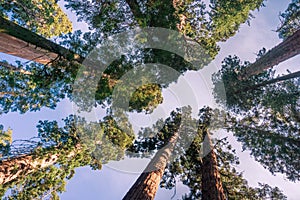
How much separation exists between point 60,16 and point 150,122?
35.2 feet

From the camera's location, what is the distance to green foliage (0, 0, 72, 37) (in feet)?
39.0

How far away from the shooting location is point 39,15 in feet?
48.1

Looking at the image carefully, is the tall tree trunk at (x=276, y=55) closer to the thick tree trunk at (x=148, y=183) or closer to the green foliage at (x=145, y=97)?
the green foliage at (x=145, y=97)

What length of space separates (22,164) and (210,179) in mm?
6614

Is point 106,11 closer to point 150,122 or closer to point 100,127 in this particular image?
point 100,127

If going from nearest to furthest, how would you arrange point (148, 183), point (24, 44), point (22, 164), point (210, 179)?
point (24, 44)
point (148, 183)
point (22, 164)
point (210, 179)

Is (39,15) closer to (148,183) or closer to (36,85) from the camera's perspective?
(36,85)

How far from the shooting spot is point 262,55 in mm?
11023

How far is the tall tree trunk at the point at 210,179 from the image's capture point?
7086mm

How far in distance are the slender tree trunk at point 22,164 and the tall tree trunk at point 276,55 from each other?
971 cm

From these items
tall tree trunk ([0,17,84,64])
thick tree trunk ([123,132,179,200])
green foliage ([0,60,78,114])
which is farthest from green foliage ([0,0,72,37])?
thick tree trunk ([123,132,179,200])

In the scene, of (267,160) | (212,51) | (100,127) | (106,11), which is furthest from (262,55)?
(100,127)

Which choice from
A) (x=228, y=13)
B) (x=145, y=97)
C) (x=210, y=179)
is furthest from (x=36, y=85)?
(x=228, y=13)

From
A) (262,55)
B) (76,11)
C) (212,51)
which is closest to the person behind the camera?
(76,11)
